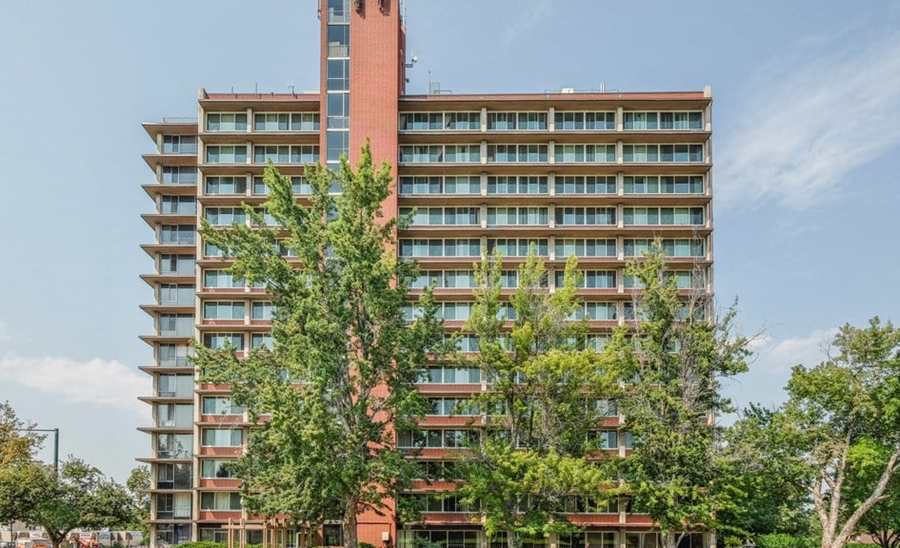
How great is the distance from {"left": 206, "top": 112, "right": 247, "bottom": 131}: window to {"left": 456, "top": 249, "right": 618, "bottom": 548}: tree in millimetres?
26573

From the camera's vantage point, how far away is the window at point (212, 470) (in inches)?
2304

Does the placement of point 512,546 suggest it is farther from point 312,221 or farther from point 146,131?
point 146,131

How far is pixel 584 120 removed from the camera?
61906 millimetres

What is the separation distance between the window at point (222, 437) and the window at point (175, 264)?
12.7 meters

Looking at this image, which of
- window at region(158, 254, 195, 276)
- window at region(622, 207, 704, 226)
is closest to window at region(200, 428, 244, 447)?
window at region(158, 254, 195, 276)

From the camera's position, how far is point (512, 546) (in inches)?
1687

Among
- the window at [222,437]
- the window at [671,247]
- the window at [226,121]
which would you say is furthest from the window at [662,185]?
the window at [222,437]

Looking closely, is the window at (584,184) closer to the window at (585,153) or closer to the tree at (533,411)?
the window at (585,153)

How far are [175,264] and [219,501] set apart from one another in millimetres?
18308

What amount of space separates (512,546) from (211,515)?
24.6 metres

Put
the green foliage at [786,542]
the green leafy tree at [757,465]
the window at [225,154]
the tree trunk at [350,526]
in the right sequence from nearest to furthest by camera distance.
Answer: the tree trunk at [350,526] → the green leafy tree at [757,465] → the green foliage at [786,542] → the window at [225,154]

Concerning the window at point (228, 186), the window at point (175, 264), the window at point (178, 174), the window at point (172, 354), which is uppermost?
the window at point (178, 174)

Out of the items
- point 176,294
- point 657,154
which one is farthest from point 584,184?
point 176,294

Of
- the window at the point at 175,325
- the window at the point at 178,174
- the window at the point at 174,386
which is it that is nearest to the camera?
the window at the point at 174,386
